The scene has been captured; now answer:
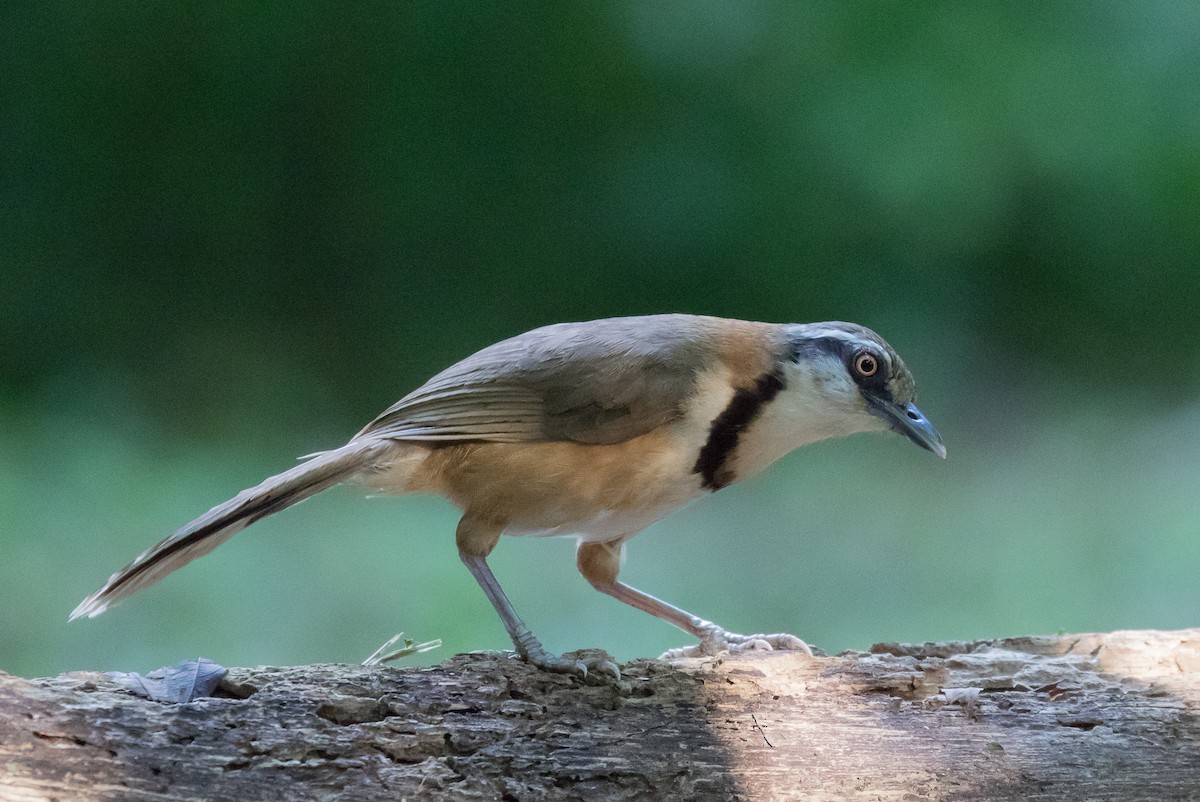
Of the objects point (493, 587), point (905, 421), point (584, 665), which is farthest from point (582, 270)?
point (584, 665)

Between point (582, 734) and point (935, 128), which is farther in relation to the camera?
point (935, 128)

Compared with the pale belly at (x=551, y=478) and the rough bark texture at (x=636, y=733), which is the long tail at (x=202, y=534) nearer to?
the pale belly at (x=551, y=478)

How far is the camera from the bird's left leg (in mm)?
3777

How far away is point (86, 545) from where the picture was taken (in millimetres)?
4555

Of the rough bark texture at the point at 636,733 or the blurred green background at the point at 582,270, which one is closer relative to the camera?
the rough bark texture at the point at 636,733

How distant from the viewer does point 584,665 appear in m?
3.13

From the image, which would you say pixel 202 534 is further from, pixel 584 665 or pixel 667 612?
pixel 667 612

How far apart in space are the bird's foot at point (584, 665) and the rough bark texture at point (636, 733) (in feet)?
0.12

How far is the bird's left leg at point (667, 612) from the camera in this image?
3.78 metres

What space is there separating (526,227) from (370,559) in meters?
1.78

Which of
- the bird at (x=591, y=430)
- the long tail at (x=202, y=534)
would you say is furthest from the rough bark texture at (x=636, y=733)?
the long tail at (x=202, y=534)

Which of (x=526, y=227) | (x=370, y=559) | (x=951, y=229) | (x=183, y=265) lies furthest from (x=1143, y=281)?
(x=183, y=265)

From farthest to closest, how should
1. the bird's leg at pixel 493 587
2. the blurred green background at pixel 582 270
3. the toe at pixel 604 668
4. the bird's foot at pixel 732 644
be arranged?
1. the blurred green background at pixel 582 270
2. the bird's foot at pixel 732 644
3. the bird's leg at pixel 493 587
4. the toe at pixel 604 668

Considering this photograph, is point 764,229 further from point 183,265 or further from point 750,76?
point 183,265
